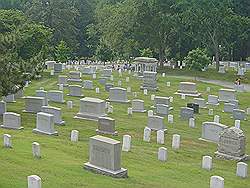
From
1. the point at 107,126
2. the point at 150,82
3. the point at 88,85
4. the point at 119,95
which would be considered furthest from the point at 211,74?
the point at 107,126

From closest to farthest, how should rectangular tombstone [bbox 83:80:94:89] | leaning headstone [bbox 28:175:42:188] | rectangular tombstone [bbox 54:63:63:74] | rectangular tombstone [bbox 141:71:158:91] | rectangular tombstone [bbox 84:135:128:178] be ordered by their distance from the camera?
leaning headstone [bbox 28:175:42:188] → rectangular tombstone [bbox 84:135:128:178] → rectangular tombstone [bbox 83:80:94:89] → rectangular tombstone [bbox 141:71:158:91] → rectangular tombstone [bbox 54:63:63:74]

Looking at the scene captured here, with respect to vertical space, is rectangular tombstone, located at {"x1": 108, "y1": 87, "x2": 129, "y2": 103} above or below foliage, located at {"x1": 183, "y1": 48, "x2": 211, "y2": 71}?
below

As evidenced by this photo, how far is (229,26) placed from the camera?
179 ft

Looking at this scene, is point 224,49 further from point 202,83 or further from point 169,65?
point 202,83

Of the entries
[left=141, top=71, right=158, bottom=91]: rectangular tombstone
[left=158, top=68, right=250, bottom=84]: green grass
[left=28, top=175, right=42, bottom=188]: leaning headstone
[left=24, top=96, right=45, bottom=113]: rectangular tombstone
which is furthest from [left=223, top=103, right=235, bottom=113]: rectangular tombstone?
[left=28, top=175, right=42, bottom=188]: leaning headstone

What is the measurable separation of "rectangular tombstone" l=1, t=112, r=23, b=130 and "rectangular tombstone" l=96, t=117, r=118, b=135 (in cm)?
364

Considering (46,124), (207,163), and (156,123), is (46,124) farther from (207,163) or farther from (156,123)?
(207,163)

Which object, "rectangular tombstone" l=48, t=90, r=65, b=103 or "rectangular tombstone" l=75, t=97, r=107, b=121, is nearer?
"rectangular tombstone" l=75, t=97, r=107, b=121

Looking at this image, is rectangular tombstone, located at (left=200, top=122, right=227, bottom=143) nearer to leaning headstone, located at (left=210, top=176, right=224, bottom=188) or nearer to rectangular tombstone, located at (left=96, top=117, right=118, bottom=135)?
rectangular tombstone, located at (left=96, top=117, right=118, bottom=135)

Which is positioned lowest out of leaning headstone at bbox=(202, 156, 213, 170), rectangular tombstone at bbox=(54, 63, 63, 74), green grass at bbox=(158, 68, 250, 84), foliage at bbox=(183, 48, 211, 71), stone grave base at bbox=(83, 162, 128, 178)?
leaning headstone at bbox=(202, 156, 213, 170)

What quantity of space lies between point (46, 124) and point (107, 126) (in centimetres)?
291

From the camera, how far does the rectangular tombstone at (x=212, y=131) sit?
76.8 ft

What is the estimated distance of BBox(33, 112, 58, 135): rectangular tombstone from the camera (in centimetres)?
2172

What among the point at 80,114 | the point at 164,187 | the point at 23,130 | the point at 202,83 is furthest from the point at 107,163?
the point at 202,83
